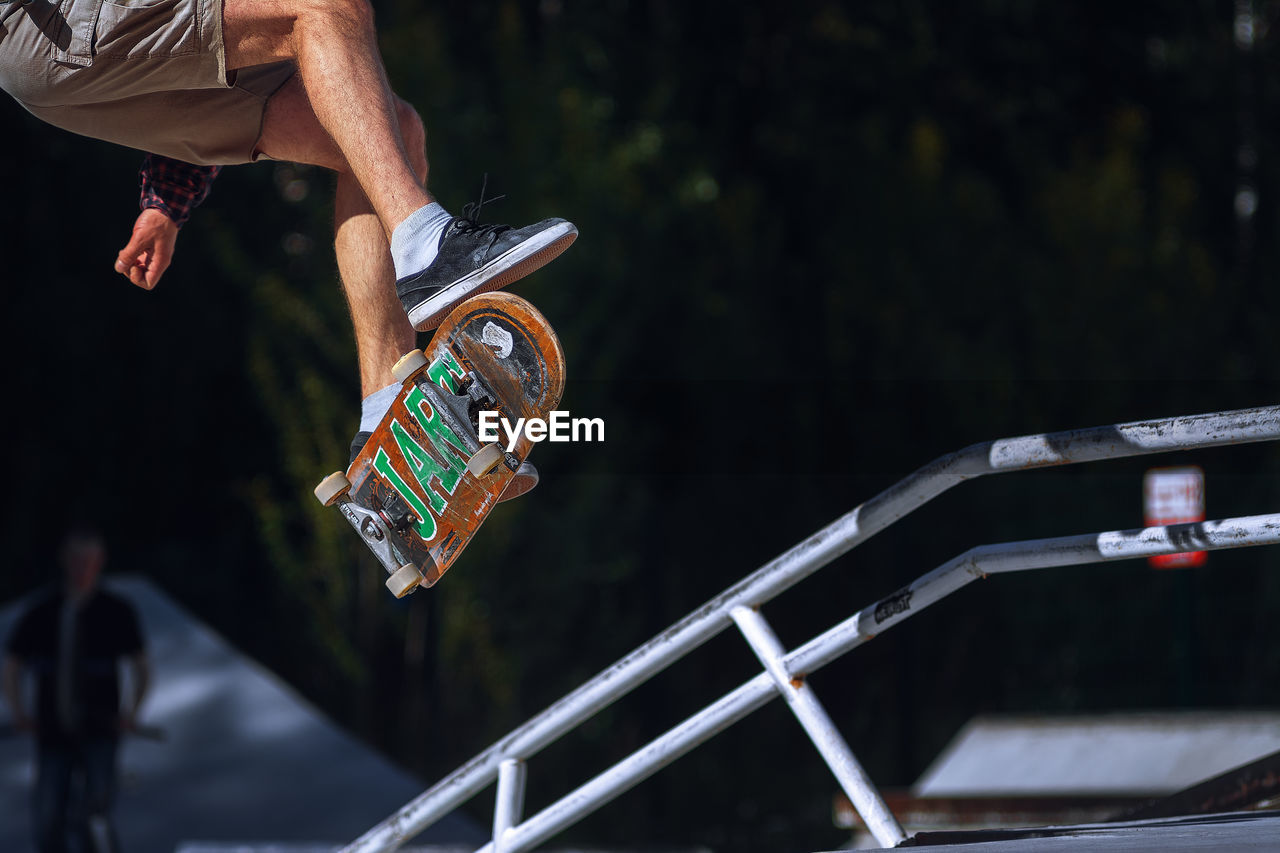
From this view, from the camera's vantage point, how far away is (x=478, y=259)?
2.47 metres

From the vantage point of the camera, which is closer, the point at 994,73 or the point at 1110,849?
the point at 1110,849

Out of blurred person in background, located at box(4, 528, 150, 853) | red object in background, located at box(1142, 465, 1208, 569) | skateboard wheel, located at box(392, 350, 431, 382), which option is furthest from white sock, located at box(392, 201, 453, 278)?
red object in background, located at box(1142, 465, 1208, 569)

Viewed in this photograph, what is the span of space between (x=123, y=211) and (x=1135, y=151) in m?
10.3

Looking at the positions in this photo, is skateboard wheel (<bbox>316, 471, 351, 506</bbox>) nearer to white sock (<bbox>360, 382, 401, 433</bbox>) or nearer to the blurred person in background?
white sock (<bbox>360, 382, 401, 433</bbox>)

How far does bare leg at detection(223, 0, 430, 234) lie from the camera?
2.55 meters

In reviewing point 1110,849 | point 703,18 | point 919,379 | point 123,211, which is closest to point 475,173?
point 123,211

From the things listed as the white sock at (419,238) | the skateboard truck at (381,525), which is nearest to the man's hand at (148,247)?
the skateboard truck at (381,525)

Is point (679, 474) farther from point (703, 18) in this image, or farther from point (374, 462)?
point (374, 462)

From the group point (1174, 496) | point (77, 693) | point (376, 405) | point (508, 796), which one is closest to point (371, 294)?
point (376, 405)

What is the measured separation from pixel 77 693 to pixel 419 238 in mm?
5225

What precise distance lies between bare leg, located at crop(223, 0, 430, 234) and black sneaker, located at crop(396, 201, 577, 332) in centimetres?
11

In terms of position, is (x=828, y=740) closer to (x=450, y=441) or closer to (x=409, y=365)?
(x=450, y=441)

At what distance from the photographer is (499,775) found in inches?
131

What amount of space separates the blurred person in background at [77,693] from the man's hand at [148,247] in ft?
13.1
